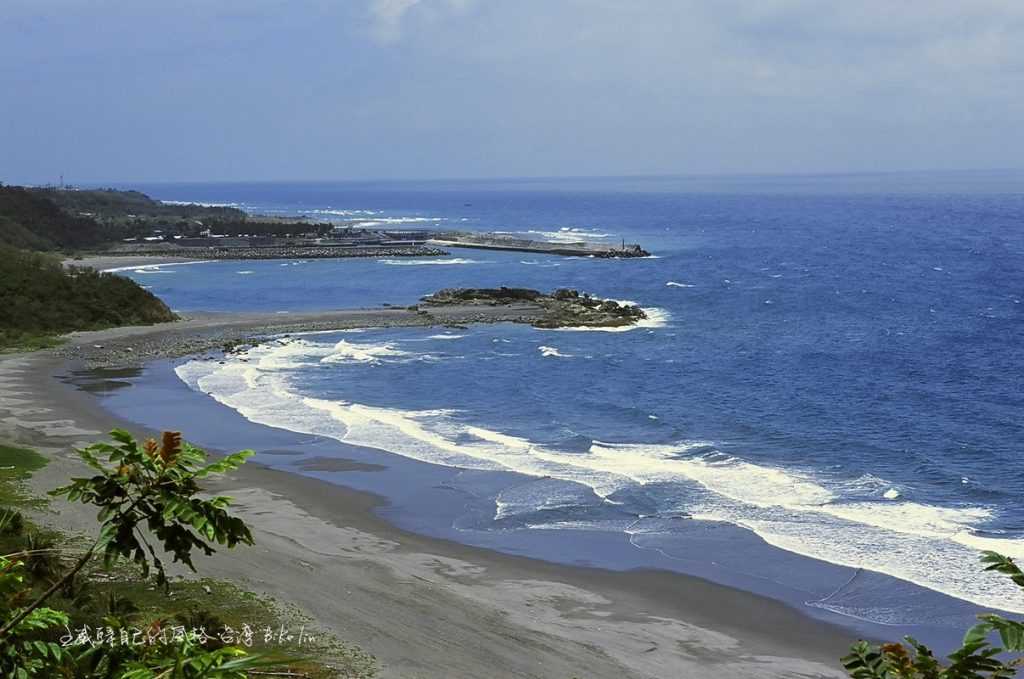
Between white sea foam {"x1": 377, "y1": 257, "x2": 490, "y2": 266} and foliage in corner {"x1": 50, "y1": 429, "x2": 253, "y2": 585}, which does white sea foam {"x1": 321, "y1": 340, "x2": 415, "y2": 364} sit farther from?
white sea foam {"x1": 377, "y1": 257, "x2": 490, "y2": 266}

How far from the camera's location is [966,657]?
17.6ft

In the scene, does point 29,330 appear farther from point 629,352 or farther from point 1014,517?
point 1014,517

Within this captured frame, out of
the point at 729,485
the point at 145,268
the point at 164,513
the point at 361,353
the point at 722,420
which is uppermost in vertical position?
the point at 164,513

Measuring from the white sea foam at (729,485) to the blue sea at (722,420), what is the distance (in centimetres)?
11

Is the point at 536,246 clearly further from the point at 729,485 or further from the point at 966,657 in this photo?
the point at 966,657

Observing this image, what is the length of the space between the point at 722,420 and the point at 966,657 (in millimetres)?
38408

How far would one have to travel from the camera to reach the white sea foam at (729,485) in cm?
2608

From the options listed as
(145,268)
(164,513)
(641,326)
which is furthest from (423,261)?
(164,513)

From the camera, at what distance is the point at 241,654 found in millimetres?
5559

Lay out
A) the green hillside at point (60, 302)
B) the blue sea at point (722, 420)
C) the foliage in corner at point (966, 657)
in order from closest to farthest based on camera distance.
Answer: the foliage in corner at point (966, 657) → the blue sea at point (722, 420) → the green hillside at point (60, 302)

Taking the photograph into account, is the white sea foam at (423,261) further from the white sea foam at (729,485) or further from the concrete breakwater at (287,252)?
the white sea foam at (729,485)

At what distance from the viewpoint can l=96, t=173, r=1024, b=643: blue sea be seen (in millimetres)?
27062

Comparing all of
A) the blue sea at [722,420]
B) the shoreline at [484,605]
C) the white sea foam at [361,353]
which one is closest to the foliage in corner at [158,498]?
the shoreline at [484,605]

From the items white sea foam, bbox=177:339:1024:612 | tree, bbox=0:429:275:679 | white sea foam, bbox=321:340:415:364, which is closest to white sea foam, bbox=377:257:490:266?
white sea foam, bbox=321:340:415:364
